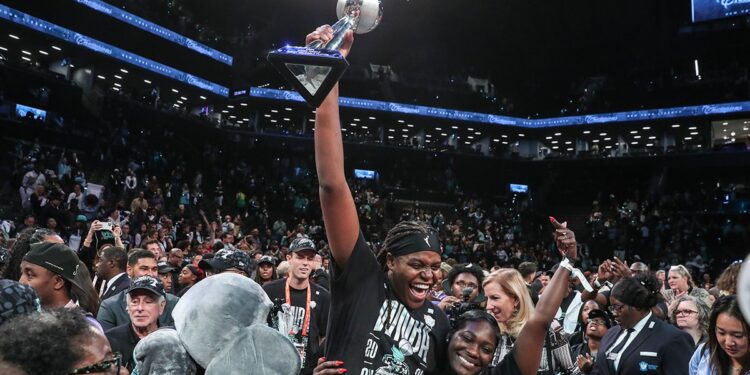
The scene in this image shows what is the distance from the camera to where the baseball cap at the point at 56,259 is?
323 centimetres

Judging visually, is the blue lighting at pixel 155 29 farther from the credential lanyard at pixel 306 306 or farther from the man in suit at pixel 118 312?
the man in suit at pixel 118 312

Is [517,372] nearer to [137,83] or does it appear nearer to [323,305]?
[323,305]

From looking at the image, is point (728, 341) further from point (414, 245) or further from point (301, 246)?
point (301, 246)

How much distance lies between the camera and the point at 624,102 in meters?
36.3

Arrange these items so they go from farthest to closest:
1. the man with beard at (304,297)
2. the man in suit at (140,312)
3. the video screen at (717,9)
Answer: the video screen at (717,9) → the man with beard at (304,297) → the man in suit at (140,312)

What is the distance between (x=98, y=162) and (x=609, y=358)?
18896 millimetres

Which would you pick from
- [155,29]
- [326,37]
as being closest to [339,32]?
[326,37]

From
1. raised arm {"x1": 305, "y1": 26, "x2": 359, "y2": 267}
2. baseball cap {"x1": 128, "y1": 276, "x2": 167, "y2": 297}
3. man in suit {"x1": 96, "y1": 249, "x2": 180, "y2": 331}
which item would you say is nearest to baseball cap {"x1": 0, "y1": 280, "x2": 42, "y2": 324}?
raised arm {"x1": 305, "y1": 26, "x2": 359, "y2": 267}

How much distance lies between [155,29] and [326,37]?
30497mm

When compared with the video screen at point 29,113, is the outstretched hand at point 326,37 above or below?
below

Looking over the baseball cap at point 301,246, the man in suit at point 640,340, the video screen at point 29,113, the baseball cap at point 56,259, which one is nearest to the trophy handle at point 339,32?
the baseball cap at point 56,259

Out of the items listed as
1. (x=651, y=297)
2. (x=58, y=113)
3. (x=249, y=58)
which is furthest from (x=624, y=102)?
(x=651, y=297)

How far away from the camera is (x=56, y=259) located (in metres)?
3.26

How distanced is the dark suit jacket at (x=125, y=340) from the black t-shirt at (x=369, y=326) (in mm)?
1839
